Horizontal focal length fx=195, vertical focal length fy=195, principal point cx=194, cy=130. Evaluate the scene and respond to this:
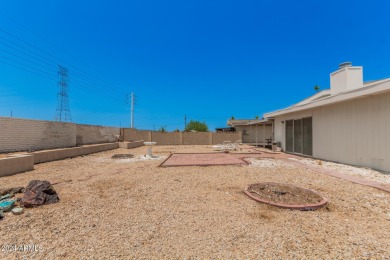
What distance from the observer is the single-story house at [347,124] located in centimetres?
670

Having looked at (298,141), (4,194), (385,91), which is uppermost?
(385,91)

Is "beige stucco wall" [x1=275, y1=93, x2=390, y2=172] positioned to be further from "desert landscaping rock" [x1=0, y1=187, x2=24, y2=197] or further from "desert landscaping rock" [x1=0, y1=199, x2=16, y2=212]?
"desert landscaping rock" [x1=0, y1=187, x2=24, y2=197]

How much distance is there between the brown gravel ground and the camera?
2.25 meters

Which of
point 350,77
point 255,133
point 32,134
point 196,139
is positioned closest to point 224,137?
point 196,139

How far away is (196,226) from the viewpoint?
9.52ft

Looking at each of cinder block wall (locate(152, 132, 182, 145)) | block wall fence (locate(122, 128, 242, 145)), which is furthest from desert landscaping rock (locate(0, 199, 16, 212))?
cinder block wall (locate(152, 132, 182, 145))

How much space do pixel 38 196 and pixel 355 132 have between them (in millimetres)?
10245

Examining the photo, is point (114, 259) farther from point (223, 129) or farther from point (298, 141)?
point (223, 129)

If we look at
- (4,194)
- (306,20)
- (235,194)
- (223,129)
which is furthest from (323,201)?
(223,129)

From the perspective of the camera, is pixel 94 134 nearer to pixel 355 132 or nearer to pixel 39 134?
pixel 39 134

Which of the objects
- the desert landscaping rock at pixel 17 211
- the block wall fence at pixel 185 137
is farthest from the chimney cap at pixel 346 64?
the desert landscaping rock at pixel 17 211

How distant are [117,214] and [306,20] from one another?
79.6ft

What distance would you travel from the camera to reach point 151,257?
2.16m

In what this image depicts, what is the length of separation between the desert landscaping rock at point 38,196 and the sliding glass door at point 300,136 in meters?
11.5
